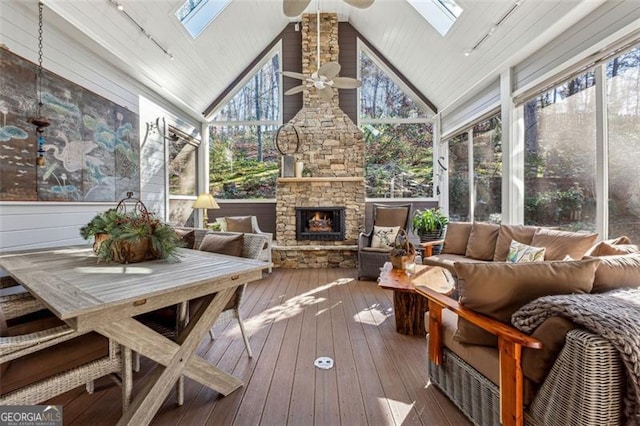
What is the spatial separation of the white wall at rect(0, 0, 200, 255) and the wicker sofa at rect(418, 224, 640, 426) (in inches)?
126

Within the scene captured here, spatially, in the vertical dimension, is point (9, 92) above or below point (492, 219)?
above

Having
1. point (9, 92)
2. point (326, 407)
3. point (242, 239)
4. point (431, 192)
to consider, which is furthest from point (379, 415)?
point (431, 192)

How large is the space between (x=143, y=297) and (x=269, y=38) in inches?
243

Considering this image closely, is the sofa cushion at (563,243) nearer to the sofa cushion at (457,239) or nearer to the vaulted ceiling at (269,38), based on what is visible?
the sofa cushion at (457,239)

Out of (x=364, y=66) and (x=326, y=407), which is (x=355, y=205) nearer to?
(x=364, y=66)

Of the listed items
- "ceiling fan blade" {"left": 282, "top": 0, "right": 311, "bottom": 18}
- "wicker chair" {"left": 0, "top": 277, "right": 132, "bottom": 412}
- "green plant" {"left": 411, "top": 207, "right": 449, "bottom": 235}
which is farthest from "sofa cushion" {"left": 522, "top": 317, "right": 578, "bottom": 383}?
"green plant" {"left": 411, "top": 207, "right": 449, "bottom": 235}

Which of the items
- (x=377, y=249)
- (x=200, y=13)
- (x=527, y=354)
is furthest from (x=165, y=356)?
(x=200, y=13)

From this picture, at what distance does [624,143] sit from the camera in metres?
2.52

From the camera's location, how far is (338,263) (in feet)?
18.3

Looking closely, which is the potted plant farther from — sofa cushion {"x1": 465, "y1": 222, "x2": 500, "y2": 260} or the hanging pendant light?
the hanging pendant light

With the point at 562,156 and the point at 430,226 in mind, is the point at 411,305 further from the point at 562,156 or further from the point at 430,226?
the point at 430,226

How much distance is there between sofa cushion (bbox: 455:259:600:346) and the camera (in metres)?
1.35

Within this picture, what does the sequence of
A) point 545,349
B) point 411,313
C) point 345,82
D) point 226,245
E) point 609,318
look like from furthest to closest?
point 345,82, point 411,313, point 226,245, point 545,349, point 609,318

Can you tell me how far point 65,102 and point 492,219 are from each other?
554cm
